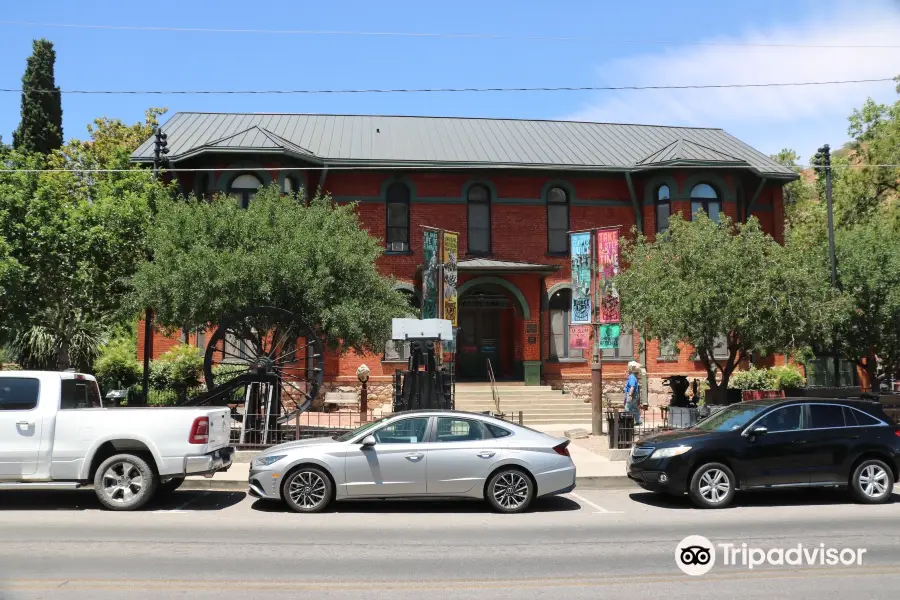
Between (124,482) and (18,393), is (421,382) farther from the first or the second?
(18,393)

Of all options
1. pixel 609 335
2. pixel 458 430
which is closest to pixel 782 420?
pixel 458 430

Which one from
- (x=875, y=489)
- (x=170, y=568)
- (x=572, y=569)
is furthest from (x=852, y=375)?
(x=170, y=568)

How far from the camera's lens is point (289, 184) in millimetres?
25125

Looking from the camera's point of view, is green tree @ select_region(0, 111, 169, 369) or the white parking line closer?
the white parking line

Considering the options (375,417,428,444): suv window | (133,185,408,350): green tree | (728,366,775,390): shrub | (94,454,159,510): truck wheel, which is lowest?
(94,454,159,510): truck wheel

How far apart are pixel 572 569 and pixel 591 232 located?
11933 millimetres

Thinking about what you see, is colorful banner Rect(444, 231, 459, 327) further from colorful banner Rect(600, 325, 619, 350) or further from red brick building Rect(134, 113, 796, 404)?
red brick building Rect(134, 113, 796, 404)

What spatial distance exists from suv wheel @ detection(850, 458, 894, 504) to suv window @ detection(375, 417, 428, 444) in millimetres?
6175

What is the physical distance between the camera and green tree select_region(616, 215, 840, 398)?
55.2 feet

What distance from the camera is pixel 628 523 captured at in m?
9.98

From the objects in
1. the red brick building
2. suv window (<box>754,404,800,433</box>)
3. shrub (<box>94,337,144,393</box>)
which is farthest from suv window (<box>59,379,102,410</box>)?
the red brick building

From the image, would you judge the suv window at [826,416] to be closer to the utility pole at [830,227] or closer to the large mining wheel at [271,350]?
the large mining wheel at [271,350]

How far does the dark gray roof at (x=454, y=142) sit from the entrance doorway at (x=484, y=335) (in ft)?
15.3

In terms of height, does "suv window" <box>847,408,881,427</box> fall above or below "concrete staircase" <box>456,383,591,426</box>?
above
